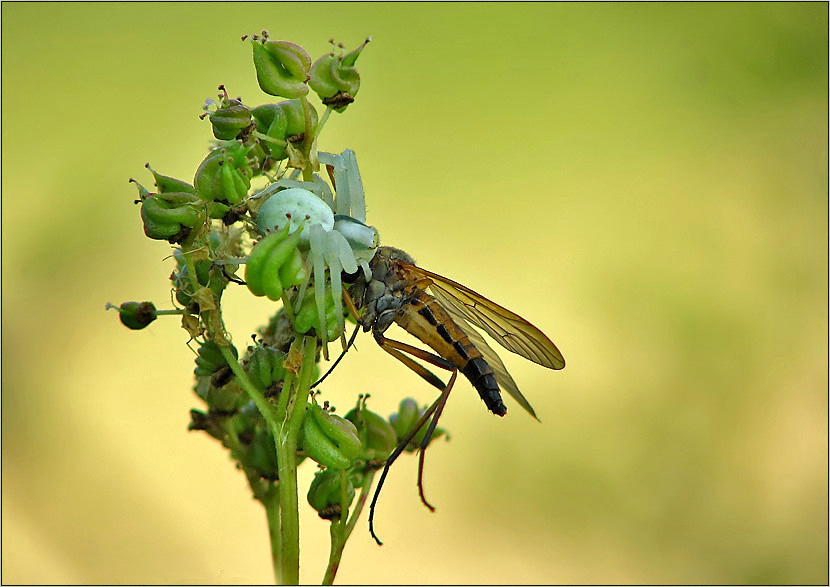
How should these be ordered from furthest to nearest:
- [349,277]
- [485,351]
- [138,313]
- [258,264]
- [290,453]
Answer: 1. [485,351]
2. [349,277]
3. [138,313]
4. [290,453]
5. [258,264]

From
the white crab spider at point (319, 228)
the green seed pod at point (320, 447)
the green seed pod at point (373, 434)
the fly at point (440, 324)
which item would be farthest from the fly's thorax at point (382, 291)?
the green seed pod at point (320, 447)

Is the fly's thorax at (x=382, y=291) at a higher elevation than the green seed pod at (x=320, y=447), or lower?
higher

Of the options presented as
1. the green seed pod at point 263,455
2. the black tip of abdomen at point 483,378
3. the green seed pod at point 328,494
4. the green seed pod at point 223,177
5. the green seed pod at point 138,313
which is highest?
the black tip of abdomen at point 483,378

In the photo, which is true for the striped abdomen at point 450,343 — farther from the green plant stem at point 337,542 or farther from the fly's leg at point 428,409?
the green plant stem at point 337,542

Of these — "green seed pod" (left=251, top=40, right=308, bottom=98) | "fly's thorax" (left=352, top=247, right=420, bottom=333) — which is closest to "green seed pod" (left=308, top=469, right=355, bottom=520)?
"fly's thorax" (left=352, top=247, right=420, bottom=333)

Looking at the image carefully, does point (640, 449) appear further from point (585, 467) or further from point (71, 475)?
point (71, 475)

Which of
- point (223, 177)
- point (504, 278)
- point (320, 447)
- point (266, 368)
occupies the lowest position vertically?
point (320, 447)

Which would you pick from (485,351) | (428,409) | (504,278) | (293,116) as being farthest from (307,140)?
(504,278)

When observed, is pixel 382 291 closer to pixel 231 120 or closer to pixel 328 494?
pixel 328 494
